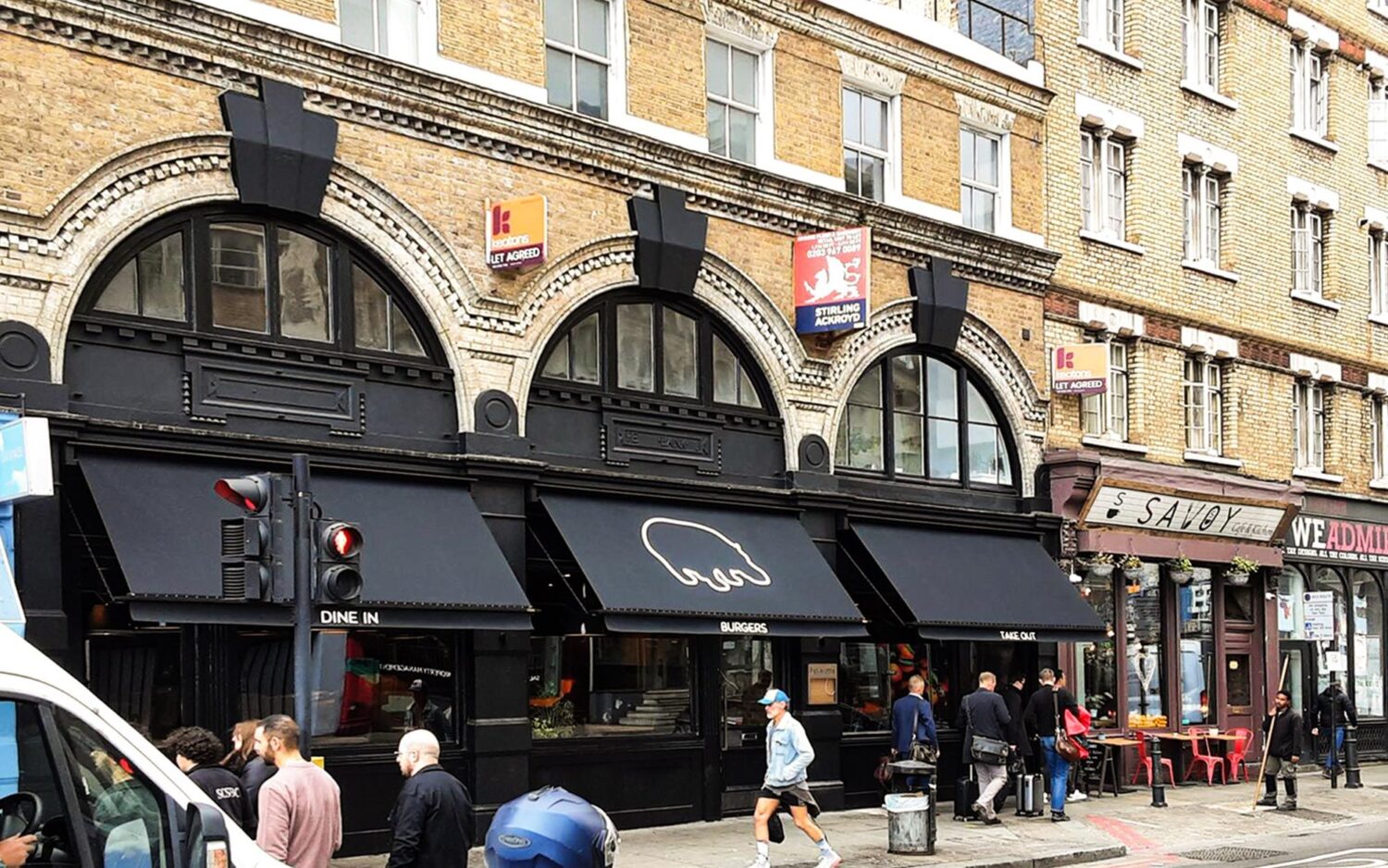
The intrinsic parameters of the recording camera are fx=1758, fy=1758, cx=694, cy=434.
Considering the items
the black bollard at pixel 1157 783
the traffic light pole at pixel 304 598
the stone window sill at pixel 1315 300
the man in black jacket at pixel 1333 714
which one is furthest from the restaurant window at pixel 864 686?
the stone window sill at pixel 1315 300

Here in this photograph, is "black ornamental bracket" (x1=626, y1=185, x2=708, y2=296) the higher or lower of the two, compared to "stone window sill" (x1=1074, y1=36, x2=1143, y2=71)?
lower

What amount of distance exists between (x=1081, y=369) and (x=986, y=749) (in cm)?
695

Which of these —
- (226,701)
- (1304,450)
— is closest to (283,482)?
(226,701)

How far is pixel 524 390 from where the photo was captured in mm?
17750

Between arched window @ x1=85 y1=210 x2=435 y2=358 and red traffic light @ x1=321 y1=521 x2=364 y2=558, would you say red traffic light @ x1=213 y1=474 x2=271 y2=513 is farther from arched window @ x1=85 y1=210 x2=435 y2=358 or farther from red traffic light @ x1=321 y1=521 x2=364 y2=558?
arched window @ x1=85 y1=210 x2=435 y2=358

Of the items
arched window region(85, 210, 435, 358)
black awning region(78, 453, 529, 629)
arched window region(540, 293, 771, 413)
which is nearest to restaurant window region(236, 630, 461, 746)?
black awning region(78, 453, 529, 629)

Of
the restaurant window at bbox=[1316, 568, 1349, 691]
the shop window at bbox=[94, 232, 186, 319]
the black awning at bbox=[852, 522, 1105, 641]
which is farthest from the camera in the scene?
the restaurant window at bbox=[1316, 568, 1349, 691]

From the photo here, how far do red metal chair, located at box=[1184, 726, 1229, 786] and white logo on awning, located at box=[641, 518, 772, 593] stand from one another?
1019 cm

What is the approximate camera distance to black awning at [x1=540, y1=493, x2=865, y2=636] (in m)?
17.6

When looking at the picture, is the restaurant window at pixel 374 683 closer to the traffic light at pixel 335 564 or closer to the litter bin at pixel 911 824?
the litter bin at pixel 911 824

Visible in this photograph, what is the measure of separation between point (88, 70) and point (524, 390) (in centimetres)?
529

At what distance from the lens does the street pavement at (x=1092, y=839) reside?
16.8 m

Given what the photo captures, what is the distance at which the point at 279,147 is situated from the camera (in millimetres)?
15641

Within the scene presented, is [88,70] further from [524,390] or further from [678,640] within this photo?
[678,640]
